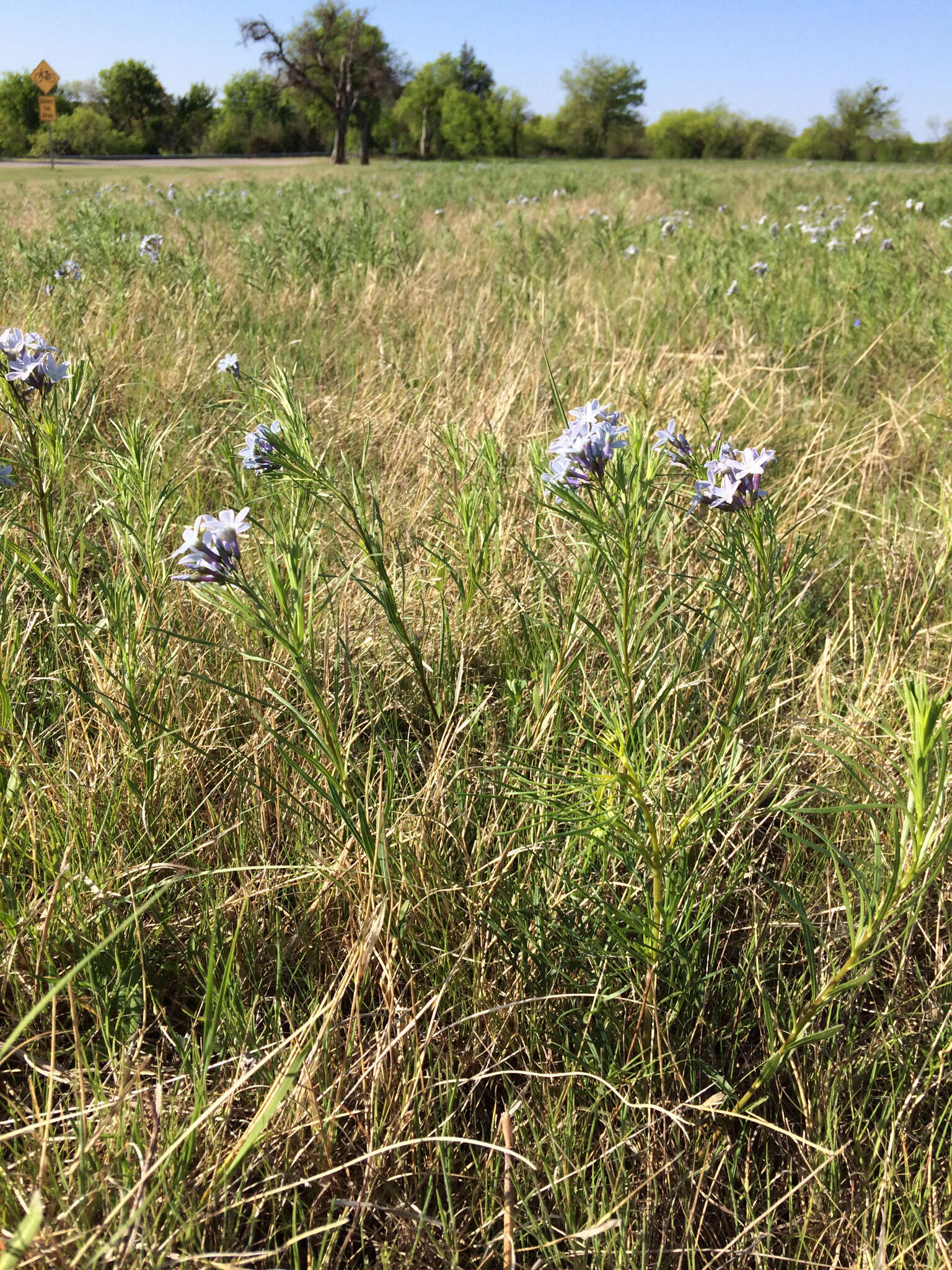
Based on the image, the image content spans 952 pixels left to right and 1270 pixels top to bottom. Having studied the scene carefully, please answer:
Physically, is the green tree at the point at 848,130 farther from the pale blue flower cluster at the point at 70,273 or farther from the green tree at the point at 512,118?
the pale blue flower cluster at the point at 70,273

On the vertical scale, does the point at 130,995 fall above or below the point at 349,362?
below

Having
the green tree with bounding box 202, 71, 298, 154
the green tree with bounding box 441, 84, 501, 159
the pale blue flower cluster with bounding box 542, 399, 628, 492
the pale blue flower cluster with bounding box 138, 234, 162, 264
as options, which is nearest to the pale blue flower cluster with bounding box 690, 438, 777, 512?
the pale blue flower cluster with bounding box 542, 399, 628, 492

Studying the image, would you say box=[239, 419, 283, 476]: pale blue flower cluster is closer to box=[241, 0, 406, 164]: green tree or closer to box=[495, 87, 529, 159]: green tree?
box=[241, 0, 406, 164]: green tree

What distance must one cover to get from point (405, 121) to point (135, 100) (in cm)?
2681

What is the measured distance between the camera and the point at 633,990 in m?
1.34

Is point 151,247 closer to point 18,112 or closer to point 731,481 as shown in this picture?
point 731,481

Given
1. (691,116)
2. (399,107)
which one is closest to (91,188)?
(399,107)

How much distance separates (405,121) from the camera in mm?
77062

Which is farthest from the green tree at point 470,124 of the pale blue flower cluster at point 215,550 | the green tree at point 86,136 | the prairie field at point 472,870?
the pale blue flower cluster at point 215,550

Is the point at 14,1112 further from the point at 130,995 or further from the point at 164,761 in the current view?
the point at 164,761

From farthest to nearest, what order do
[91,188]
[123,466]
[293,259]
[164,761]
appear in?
[91,188]
[293,259]
[123,466]
[164,761]

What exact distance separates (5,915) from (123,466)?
3.60 ft

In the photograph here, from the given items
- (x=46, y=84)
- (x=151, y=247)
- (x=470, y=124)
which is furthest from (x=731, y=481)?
(x=470, y=124)

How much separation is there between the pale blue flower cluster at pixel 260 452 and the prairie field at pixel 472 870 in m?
0.03
